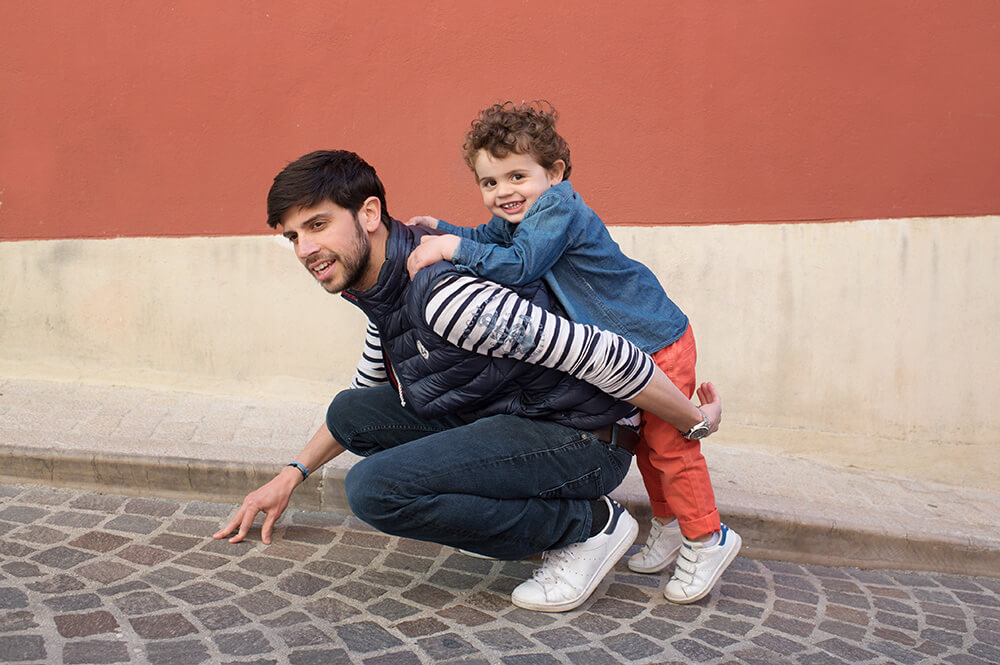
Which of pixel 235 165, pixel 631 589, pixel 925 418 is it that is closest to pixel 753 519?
pixel 631 589

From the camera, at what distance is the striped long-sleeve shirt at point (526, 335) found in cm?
256

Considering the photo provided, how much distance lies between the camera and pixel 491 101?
504 centimetres

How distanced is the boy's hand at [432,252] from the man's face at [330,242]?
0.58 feet

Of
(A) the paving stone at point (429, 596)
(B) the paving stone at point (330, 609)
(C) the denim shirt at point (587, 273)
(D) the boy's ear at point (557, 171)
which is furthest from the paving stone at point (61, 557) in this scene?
(D) the boy's ear at point (557, 171)

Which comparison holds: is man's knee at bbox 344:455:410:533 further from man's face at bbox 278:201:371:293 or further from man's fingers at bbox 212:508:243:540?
man's fingers at bbox 212:508:243:540

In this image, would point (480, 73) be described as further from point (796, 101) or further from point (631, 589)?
point (631, 589)

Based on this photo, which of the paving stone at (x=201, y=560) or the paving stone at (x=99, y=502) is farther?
the paving stone at (x=99, y=502)

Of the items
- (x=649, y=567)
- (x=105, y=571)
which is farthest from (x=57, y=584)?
(x=649, y=567)

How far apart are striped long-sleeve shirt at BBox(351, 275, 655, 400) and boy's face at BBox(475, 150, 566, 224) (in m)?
0.52

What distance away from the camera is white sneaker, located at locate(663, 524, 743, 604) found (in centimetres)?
303

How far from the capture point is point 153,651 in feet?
8.18

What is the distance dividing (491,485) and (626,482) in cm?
143

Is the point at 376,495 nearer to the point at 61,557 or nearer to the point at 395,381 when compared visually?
the point at 395,381

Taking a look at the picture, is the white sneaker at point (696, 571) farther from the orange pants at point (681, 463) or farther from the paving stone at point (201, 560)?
the paving stone at point (201, 560)
